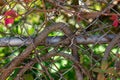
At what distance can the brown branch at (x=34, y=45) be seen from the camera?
5.13ft

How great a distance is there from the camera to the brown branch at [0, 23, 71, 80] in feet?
5.13

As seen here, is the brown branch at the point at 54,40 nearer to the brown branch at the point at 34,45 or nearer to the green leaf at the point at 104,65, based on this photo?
the brown branch at the point at 34,45

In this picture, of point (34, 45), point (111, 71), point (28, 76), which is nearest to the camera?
point (111, 71)

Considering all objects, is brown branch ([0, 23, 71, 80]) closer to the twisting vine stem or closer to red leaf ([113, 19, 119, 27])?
the twisting vine stem

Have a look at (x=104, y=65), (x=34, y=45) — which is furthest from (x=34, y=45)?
(x=104, y=65)

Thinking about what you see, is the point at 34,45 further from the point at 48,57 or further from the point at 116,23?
the point at 116,23

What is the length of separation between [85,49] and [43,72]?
0.84ft

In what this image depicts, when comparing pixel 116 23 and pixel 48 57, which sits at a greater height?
pixel 116 23

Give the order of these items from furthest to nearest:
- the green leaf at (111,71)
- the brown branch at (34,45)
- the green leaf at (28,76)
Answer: the green leaf at (28,76), the brown branch at (34,45), the green leaf at (111,71)

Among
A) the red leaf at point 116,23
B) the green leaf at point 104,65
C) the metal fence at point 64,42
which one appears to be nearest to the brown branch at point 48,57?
the metal fence at point 64,42

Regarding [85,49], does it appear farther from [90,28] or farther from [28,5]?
[28,5]

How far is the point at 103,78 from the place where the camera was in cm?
150

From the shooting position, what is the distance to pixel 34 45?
5.13 ft

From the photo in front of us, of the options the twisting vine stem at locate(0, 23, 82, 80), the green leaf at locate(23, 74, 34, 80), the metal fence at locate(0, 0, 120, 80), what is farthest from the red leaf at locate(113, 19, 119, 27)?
the green leaf at locate(23, 74, 34, 80)
